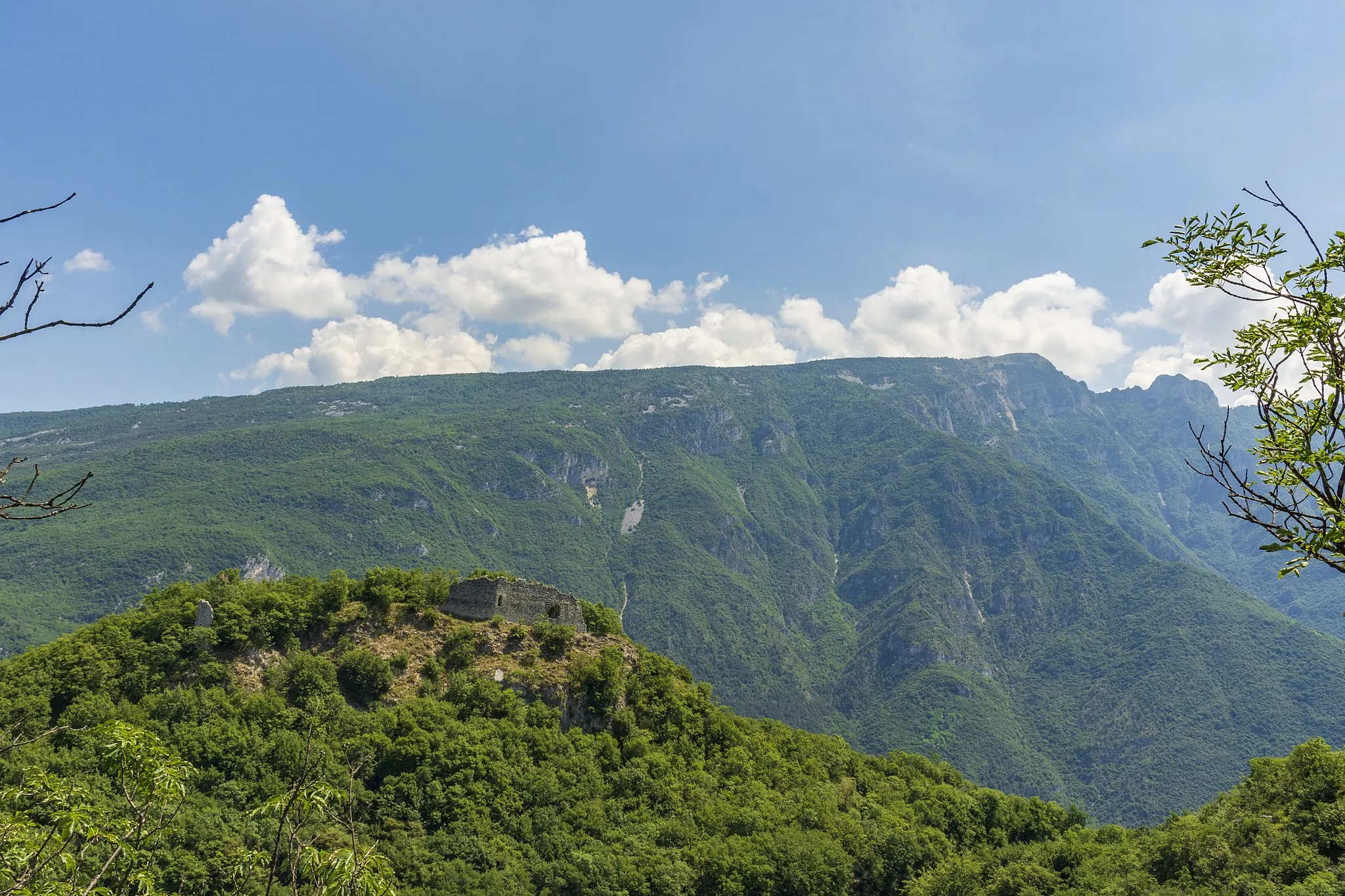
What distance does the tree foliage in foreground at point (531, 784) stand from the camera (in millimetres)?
33312

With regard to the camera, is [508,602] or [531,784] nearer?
[531,784]

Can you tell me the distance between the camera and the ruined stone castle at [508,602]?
49.1 meters

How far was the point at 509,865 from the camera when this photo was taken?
3519 cm

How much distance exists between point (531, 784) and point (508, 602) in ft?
41.6

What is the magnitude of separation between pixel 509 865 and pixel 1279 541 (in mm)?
35626

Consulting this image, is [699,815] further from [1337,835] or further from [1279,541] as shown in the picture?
[1279,541]

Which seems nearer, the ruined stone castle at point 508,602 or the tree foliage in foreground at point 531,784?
the tree foliage in foreground at point 531,784

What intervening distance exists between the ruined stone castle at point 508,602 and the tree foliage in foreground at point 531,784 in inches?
60.0

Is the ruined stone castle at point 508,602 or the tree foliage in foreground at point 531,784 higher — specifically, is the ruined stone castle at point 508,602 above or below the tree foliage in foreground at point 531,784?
above

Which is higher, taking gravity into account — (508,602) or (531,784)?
(508,602)

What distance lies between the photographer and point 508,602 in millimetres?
49750

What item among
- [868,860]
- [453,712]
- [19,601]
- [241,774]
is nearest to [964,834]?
[868,860]

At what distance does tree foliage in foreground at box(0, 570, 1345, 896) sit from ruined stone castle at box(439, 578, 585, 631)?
1523mm

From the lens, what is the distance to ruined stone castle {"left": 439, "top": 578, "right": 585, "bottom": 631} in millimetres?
49094
